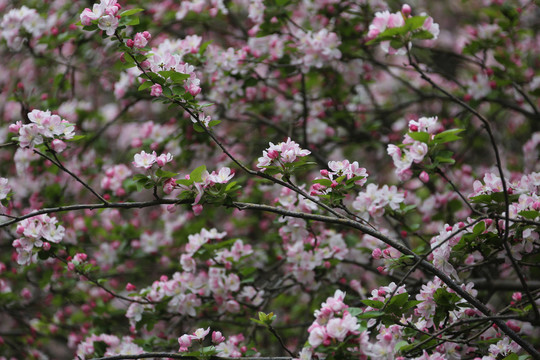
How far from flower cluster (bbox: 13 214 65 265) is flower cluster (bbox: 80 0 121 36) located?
0.86 m

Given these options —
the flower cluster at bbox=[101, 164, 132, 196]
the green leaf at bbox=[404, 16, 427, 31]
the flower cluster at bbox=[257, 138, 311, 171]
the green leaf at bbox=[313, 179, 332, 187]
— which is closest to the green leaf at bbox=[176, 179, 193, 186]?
the flower cluster at bbox=[257, 138, 311, 171]

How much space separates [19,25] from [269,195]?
1944 mm

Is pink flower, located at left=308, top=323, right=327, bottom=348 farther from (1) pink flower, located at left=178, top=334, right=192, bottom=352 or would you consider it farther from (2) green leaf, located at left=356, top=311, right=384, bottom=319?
(1) pink flower, located at left=178, top=334, right=192, bottom=352

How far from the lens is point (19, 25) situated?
3.25 metres

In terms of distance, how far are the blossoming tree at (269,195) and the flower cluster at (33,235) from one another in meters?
0.01

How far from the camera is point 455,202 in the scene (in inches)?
128

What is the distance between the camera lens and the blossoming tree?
1.97 m

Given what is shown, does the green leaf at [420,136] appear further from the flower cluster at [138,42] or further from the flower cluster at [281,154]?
the flower cluster at [138,42]

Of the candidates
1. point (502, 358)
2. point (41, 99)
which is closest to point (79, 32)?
point (41, 99)

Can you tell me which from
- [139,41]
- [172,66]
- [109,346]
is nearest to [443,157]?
[172,66]

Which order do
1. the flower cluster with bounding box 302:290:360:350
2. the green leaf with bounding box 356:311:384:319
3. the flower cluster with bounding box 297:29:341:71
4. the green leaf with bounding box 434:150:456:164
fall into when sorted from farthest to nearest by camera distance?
1. the flower cluster with bounding box 297:29:341:71
2. the green leaf with bounding box 434:150:456:164
3. the green leaf with bounding box 356:311:384:319
4. the flower cluster with bounding box 302:290:360:350

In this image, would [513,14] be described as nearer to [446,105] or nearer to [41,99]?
[446,105]

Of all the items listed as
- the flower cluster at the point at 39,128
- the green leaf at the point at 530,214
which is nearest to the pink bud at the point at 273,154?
the flower cluster at the point at 39,128

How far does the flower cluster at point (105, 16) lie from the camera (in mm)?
2008
